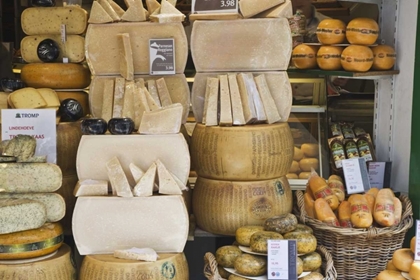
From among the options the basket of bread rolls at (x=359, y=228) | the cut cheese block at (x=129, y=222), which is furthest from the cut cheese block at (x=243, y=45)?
the cut cheese block at (x=129, y=222)

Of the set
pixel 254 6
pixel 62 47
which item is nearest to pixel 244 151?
pixel 254 6

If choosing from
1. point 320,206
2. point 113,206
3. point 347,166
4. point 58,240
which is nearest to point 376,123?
point 347,166

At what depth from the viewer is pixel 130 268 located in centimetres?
271

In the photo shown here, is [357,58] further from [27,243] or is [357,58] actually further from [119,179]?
[27,243]

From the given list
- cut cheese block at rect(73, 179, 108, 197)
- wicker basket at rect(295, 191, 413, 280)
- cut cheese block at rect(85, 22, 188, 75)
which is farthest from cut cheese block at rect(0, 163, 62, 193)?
wicker basket at rect(295, 191, 413, 280)

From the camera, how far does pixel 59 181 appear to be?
9.39 ft

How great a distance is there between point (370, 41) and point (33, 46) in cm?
192

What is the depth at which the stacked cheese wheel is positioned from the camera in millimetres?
3459

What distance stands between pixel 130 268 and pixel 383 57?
188 cm

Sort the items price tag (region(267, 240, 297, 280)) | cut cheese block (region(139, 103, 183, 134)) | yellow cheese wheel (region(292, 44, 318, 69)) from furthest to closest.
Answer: yellow cheese wheel (region(292, 44, 318, 69)), cut cheese block (region(139, 103, 183, 134)), price tag (region(267, 240, 297, 280))

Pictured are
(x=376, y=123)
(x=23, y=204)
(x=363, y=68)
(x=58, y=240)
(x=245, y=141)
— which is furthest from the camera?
(x=376, y=123)

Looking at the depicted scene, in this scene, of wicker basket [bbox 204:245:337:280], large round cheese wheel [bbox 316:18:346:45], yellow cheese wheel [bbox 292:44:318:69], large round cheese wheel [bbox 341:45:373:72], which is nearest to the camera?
wicker basket [bbox 204:245:337:280]

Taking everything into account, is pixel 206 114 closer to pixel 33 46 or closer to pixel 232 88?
pixel 232 88

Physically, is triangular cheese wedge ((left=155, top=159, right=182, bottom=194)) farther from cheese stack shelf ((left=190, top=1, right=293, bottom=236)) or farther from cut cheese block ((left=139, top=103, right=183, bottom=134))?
cheese stack shelf ((left=190, top=1, right=293, bottom=236))
